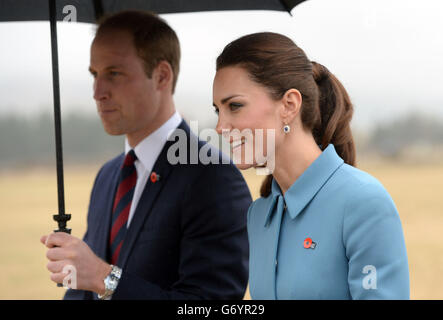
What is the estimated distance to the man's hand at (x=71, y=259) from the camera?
6.84 ft

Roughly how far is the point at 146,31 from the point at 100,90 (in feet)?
1.11

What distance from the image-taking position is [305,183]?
1.95m

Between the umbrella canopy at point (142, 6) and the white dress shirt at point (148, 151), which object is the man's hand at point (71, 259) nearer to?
the white dress shirt at point (148, 151)

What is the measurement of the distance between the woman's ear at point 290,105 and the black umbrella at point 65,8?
0.57 meters

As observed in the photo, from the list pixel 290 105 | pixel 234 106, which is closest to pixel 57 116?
pixel 234 106

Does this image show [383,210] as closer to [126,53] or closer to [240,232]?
[240,232]

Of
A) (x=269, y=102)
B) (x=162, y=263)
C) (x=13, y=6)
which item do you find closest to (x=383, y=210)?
(x=269, y=102)

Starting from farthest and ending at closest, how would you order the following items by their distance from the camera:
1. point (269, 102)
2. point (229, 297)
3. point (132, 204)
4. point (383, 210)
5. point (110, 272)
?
point (132, 204)
point (229, 297)
point (110, 272)
point (269, 102)
point (383, 210)

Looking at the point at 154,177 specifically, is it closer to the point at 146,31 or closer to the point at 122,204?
the point at 122,204

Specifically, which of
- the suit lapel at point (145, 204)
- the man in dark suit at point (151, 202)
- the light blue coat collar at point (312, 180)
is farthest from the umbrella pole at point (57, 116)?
the light blue coat collar at point (312, 180)

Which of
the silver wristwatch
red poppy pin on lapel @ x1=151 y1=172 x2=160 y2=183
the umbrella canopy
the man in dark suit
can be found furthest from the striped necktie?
the umbrella canopy

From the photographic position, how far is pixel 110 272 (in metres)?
2.24

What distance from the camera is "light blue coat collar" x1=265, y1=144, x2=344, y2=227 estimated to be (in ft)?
6.34

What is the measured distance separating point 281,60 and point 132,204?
3.41ft
